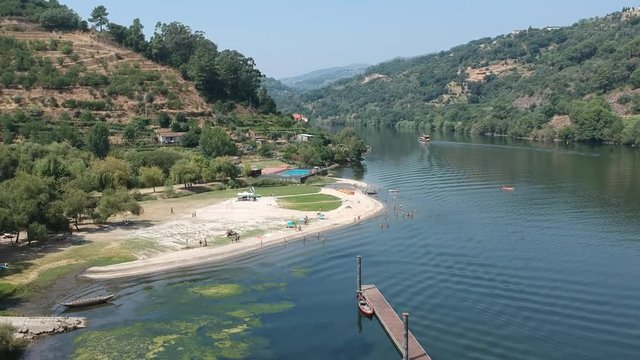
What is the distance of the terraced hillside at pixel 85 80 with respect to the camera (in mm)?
Result: 140125

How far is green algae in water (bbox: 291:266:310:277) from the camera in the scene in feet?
205

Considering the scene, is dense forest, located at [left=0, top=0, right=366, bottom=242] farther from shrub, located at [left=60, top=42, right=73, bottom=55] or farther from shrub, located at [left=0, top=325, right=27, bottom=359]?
shrub, located at [left=0, top=325, right=27, bottom=359]

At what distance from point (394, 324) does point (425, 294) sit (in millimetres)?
7864

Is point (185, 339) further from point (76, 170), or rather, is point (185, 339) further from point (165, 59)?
point (165, 59)

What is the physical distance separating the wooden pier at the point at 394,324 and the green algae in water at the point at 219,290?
12.0m

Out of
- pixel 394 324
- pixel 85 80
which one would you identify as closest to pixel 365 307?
pixel 394 324

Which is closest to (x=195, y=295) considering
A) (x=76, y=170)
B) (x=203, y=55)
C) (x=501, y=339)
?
(x=501, y=339)

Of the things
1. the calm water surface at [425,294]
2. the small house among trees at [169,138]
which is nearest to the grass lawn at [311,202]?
the calm water surface at [425,294]

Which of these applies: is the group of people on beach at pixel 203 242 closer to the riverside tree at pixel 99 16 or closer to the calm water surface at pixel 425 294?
the calm water surface at pixel 425 294

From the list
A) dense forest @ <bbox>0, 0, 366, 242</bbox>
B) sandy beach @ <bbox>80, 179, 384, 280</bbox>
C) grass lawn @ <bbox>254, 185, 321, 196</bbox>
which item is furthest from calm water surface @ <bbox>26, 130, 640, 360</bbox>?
dense forest @ <bbox>0, 0, 366, 242</bbox>

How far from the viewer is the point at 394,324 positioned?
4853 centimetres

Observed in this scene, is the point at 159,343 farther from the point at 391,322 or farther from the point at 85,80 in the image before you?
the point at 85,80

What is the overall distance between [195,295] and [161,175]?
55.0 m

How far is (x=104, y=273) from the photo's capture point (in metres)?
61.6
